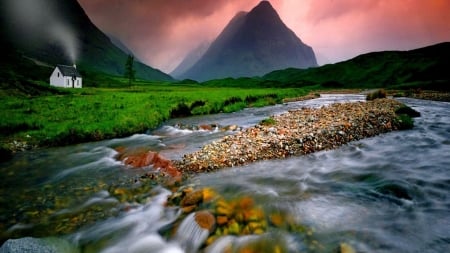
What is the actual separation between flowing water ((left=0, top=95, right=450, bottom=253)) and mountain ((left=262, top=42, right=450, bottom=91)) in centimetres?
9975

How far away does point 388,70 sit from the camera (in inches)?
5655

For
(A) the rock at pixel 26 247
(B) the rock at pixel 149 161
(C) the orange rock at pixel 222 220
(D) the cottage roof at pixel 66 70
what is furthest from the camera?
(D) the cottage roof at pixel 66 70

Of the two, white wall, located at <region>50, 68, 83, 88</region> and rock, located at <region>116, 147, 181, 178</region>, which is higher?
white wall, located at <region>50, 68, 83, 88</region>

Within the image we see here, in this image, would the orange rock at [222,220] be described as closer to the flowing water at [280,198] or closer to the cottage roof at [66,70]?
the flowing water at [280,198]

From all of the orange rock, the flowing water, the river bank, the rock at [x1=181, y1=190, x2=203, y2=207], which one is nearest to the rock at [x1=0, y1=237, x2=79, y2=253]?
the flowing water

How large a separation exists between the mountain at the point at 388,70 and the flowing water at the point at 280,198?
327 feet

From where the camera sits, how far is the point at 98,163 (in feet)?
45.5

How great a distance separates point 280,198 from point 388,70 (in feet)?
523

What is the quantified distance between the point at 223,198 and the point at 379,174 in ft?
20.1

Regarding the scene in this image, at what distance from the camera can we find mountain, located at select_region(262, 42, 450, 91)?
11588 cm

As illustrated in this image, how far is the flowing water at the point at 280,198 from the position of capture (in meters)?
7.18

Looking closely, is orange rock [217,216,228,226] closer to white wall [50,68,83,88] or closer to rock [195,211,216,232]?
rock [195,211,216,232]

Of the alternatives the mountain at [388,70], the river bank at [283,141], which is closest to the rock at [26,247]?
the river bank at [283,141]

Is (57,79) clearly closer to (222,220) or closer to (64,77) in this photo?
(64,77)
